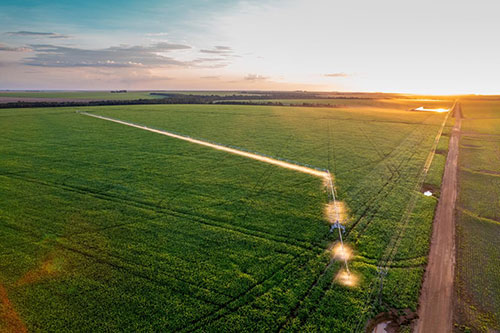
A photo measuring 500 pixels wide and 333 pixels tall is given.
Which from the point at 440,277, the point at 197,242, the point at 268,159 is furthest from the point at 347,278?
the point at 268,159

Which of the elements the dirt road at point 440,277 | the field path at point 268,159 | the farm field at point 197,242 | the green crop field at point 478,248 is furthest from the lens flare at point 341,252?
the field path at point 268,159

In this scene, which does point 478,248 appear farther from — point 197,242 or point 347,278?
point 197,242

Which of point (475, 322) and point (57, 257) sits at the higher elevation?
point (57, 257)

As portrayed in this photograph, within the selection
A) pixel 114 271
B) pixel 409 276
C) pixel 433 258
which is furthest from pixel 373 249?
pixel 114 271

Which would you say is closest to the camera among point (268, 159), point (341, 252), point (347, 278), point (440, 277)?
point (347, 278)

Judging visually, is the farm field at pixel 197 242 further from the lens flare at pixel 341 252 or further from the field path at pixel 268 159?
the field path at pixel 268 159

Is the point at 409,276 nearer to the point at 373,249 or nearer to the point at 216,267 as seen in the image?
the point at 373,249
